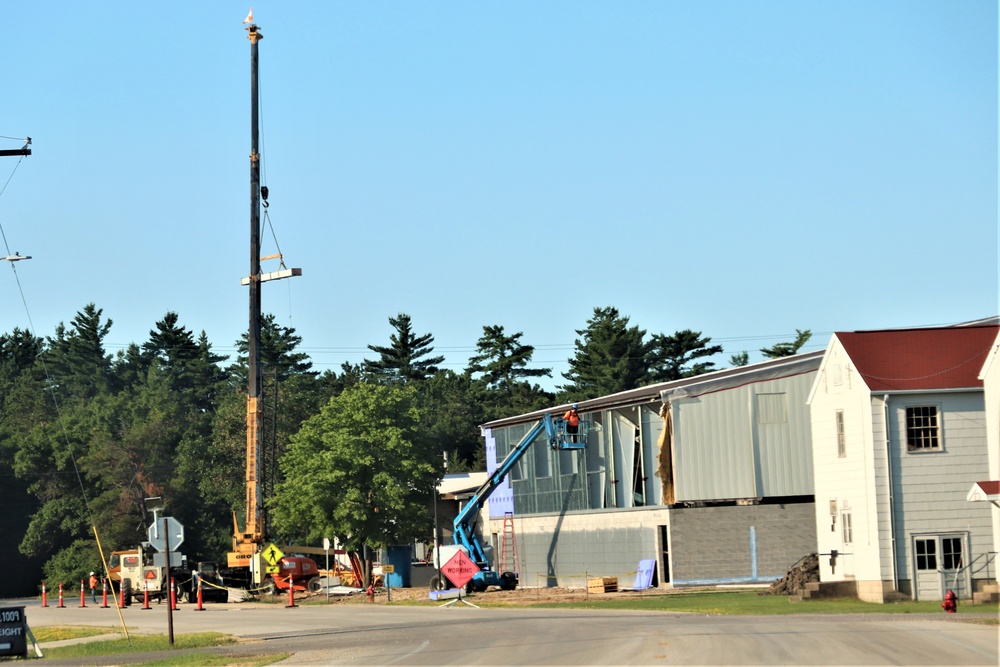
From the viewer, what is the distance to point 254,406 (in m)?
54.4

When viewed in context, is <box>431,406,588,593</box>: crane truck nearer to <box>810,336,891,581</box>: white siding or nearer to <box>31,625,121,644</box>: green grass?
<box>810,336,891,581</box>: white siding

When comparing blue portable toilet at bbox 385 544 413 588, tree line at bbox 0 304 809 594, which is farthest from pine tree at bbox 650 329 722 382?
blue portable toilet at bbox 385 544 413 588

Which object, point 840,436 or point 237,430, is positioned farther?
point 237,430

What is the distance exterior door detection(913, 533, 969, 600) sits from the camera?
119ft

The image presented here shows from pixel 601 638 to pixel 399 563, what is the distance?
40.4 metres

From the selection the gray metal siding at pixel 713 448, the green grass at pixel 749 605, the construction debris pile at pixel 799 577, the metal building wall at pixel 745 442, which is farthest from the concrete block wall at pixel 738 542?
the construction debris pile at pixel 799 577

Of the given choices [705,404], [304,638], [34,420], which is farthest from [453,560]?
[34,420]

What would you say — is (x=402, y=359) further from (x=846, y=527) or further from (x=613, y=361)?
(x=846, y=527)

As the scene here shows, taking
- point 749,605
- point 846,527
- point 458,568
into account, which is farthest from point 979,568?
point 458,568

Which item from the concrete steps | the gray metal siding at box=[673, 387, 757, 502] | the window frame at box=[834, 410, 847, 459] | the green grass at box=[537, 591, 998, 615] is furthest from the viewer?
the gray metal siding at box=[673, 387, 757, 502]

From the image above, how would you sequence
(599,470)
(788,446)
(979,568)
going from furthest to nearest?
(599,470)
(788,446)
(979,568)

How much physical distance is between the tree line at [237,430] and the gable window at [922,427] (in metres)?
27.4

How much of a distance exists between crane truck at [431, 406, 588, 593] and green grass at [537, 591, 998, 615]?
8.62 metres

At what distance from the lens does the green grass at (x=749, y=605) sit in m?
32.4
